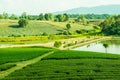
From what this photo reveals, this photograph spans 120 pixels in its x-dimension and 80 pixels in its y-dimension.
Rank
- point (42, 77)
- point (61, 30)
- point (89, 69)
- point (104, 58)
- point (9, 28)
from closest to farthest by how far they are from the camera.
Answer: point (42, 77) < point (89, 69) < point (104, 58) < point (9, 28) < point (61, 30)

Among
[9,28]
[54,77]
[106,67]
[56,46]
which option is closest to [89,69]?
[106,67]

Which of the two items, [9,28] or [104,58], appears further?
[9,28]

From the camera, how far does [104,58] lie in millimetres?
53062

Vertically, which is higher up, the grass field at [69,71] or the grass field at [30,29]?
the grass field at [69,71]

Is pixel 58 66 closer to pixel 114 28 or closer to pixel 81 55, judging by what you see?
pixel 81 55

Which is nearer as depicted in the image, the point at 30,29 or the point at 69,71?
the point at 69,71

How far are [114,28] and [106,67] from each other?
90.3 metres

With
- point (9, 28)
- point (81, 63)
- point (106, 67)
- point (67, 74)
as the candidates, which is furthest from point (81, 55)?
point (9, 28)

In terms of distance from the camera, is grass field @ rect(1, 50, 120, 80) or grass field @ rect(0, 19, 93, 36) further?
grass field @ rect(0, 19, 93, 36)

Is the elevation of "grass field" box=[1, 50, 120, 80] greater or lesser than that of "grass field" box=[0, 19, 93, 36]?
greater

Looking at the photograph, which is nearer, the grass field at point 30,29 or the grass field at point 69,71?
the grass field at point 69,71

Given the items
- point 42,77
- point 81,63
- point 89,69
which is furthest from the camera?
point 81,63

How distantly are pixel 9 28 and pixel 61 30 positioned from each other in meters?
22.5

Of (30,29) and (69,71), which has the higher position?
(69,71)
